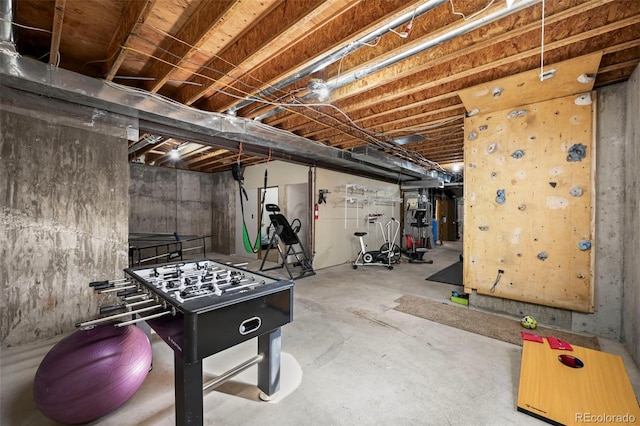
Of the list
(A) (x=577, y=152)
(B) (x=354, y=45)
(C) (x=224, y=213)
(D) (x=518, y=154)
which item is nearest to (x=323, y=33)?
(B) (x=354, y=45)

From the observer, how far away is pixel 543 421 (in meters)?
1.59

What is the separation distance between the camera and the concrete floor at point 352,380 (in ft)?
5.33

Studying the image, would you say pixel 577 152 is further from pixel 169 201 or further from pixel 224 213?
pixel 169 201

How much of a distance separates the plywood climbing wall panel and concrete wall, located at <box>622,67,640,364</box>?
0.83 feet

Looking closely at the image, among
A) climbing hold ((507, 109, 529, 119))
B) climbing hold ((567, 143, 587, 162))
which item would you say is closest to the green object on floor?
climbing hold ((567, 143, 587, 162))


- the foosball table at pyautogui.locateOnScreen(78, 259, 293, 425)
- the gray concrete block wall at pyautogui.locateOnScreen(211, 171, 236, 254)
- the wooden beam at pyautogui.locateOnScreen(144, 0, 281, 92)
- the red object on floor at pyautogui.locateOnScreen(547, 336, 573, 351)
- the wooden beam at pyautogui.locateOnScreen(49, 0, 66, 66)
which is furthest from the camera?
the gray concrete block wall at pyautogui.locateOnScreen(211, 171, 236, 254)

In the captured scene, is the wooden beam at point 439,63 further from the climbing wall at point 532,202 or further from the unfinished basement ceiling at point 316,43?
the climbing wall at point 532,202

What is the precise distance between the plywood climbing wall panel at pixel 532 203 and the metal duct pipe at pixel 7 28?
4.57 meters

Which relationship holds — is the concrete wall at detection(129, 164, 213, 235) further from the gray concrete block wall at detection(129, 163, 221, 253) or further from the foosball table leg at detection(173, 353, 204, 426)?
the foosball table leg at detection(173, 353, 204, 426)

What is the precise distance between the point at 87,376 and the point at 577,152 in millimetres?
4650

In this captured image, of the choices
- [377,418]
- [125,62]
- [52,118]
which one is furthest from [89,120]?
[377,418]

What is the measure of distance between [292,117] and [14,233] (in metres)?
3.33

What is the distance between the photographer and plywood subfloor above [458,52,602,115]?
242 centimetres

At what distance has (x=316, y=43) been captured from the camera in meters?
2.28
